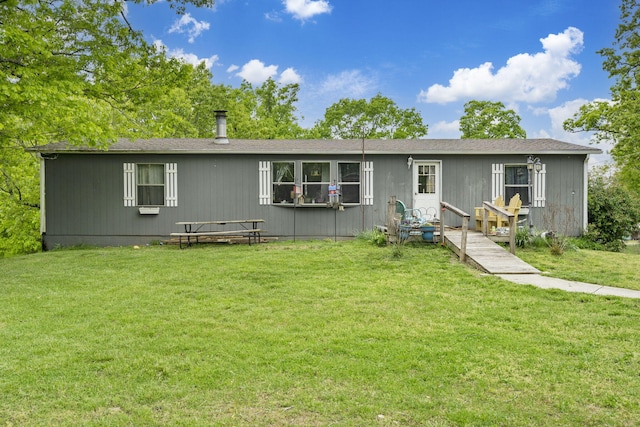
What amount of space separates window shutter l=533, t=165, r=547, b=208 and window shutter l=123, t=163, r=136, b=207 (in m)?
10.1

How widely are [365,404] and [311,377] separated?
515mm

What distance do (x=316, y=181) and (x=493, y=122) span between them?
19759 mm

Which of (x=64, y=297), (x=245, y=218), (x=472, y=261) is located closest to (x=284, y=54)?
(x=245, y=218)

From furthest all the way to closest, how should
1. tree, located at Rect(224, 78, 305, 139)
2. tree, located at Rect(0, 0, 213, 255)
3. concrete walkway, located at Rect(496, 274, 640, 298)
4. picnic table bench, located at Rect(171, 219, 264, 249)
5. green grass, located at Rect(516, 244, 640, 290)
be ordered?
1. tree, located at Rect(224, 78, 305, 139)
2. picnic table bench, located at Rect(171, 219, 264, 249)
3. tree, located at Rect(0, 0, 213, 255)
4. green grass, located at Rect(516, 244, 640, 290)
5. concrete walkway, located at Rect(496, 274, 640, 298)

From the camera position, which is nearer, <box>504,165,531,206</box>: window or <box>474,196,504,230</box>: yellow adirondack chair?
<box>474,196,504,230</box>: yellow adirondack chair

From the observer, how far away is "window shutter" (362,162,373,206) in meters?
11.1

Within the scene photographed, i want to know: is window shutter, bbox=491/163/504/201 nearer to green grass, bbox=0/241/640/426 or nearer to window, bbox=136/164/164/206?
green grass, bbox=0/241/640/426

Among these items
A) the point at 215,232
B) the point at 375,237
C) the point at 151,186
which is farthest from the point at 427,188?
the point at 151,186

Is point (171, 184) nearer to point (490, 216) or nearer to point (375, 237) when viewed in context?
point (375, 237)

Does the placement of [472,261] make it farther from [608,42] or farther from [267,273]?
[608,42]

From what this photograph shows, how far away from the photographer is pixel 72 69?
28.5 feet

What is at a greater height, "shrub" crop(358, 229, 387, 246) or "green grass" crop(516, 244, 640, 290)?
"shrub" crop(358, 229, 387, 246)

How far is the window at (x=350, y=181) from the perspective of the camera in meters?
11.2

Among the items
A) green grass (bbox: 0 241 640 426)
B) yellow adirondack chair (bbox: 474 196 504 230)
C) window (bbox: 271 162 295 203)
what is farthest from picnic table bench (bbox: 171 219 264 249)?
yellow adirondack chair (bbox: 474 196 504 230)
